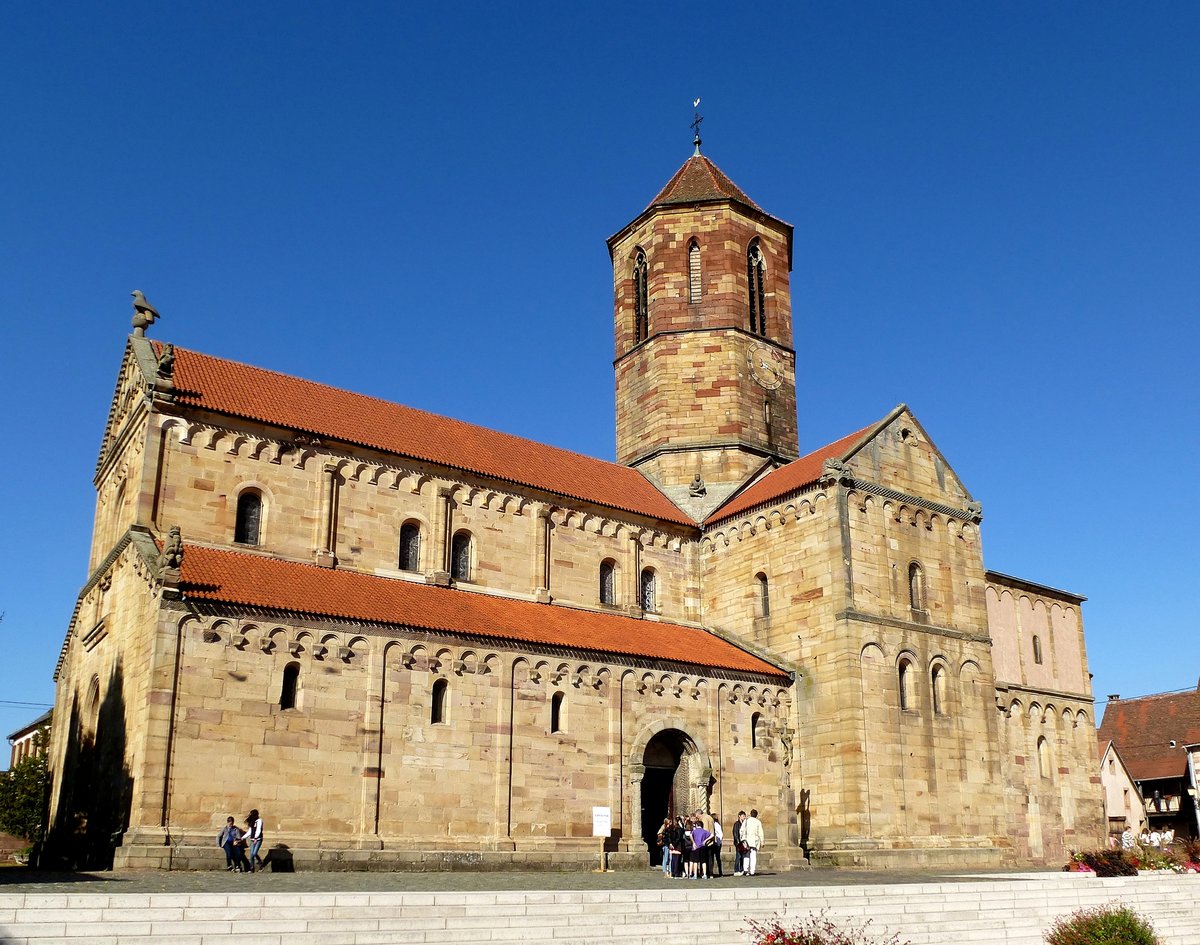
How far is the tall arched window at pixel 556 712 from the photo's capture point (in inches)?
1167

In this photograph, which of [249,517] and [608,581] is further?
[608,581]

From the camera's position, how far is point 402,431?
1340 inches

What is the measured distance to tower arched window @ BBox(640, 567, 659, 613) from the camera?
37.6m

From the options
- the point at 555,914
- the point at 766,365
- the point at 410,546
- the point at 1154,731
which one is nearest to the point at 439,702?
the point at 410,546

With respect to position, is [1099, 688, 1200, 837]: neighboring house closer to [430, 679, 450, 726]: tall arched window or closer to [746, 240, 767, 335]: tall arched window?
[746, 240, 767, 335]: tall arched window

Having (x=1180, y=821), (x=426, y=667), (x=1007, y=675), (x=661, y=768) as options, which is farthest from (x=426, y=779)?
(x=1180, y=821)

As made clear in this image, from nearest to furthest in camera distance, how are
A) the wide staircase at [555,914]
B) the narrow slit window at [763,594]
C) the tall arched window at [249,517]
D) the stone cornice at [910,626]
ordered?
the wide staircase at [555,914], the tall arched window at [249,517], the stone cornice at [910,626], the narrow slit window at [763,594]

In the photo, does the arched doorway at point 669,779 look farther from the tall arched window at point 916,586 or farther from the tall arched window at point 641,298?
the tall arched window at point 641,298

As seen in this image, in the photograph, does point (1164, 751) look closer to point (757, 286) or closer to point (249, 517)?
point (757, 286)

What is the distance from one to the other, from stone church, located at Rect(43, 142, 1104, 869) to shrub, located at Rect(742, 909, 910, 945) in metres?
10.7

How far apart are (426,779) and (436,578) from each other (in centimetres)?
662

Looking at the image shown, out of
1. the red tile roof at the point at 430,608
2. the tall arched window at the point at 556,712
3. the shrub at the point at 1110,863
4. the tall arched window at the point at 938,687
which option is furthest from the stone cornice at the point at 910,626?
the tall arched window at the point at 556,712

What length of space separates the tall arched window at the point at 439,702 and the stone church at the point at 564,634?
0.08 meters

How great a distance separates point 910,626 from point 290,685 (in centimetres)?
1929
